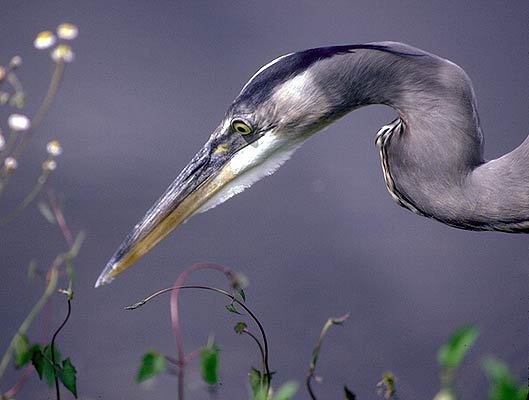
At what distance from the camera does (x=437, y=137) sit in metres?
1.45

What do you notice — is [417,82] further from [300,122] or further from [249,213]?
[249,213]

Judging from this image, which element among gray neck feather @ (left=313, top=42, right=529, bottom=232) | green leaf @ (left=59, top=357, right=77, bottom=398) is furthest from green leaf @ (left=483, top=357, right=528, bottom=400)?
gray neck feather @ (left=313, top=42, right=529, bottom=232)

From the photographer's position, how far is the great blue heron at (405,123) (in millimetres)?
1454

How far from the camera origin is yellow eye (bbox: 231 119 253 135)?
1561mm

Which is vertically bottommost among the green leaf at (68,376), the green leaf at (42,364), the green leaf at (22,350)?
the green leaf at (68,376)

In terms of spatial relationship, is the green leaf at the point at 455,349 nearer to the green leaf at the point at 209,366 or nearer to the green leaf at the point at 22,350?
the green leaf at the point at 209,366

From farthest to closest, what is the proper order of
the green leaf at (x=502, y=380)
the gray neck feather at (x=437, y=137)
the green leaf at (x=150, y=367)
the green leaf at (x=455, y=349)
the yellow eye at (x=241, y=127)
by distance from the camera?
1. the yellow eye at (x=241, y=127)
2. the gray neck feather at (x=437, y=137)
3. the green leaf at (x=150, y=367)
4. the green leaf at (x=455, y=349)
5. the green leaf at (x=502, y=380)

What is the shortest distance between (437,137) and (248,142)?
38 centimetres

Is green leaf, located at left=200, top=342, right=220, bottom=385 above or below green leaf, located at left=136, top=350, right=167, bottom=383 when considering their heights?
below

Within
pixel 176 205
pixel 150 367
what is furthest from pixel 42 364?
pixel 176 205

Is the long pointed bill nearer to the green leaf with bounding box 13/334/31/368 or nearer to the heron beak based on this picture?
the heron beak

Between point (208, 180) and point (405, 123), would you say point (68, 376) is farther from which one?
point (405, 123)

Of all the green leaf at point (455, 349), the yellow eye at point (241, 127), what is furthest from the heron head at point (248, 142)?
the green leaf at point (455, 349)

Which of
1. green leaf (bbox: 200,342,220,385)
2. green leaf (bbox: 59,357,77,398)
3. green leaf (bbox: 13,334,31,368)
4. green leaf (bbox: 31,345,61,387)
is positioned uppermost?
green leaf (bbox: 200,342,220,385)
